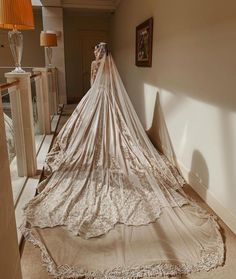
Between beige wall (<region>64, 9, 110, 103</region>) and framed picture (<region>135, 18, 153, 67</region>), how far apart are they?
3740 millimetres

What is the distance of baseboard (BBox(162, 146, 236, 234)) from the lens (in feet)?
6.27

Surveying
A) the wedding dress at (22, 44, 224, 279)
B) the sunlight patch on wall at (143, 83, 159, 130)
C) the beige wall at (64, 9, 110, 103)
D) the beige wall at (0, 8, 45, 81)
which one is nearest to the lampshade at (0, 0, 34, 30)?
the wedding dress at (22, 44, 224, 279)

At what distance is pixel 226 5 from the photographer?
6.05 feet

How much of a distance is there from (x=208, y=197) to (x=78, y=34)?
6.81 m

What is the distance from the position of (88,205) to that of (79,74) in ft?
21.4

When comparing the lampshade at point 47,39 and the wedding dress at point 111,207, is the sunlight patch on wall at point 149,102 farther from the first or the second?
the lampshade at point 47,39

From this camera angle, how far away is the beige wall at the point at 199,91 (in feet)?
6.22

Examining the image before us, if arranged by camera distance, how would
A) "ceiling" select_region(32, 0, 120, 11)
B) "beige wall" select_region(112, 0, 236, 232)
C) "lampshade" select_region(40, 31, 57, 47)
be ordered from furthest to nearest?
"ceiling" select_region(32, 0, 120, 11), "lampshade" select_region(40, 31, 57, 47), "beige wall" select_region(112, 0, 236, 232)

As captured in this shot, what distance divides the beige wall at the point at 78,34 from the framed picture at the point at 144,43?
3.74m

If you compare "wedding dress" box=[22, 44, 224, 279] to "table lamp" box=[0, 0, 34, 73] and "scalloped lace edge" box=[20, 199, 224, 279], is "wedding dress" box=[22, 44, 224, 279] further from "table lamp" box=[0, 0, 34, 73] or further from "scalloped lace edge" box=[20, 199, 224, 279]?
"table lamp" box=[0, 0, 34, 73]

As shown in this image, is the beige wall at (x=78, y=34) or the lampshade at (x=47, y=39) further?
the beige wall at (x=78, y=34)

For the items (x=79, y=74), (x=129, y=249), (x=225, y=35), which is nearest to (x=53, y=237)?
(x=129, y=249)

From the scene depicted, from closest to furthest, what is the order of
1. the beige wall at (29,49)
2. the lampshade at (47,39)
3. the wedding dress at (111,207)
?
the wedding dress at (111,207) → the lampshade at (47,39) → the beige wall at (29,49)

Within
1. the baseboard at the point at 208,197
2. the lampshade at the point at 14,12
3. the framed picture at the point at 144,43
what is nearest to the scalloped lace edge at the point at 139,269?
the baseboard at the point at 208,197
